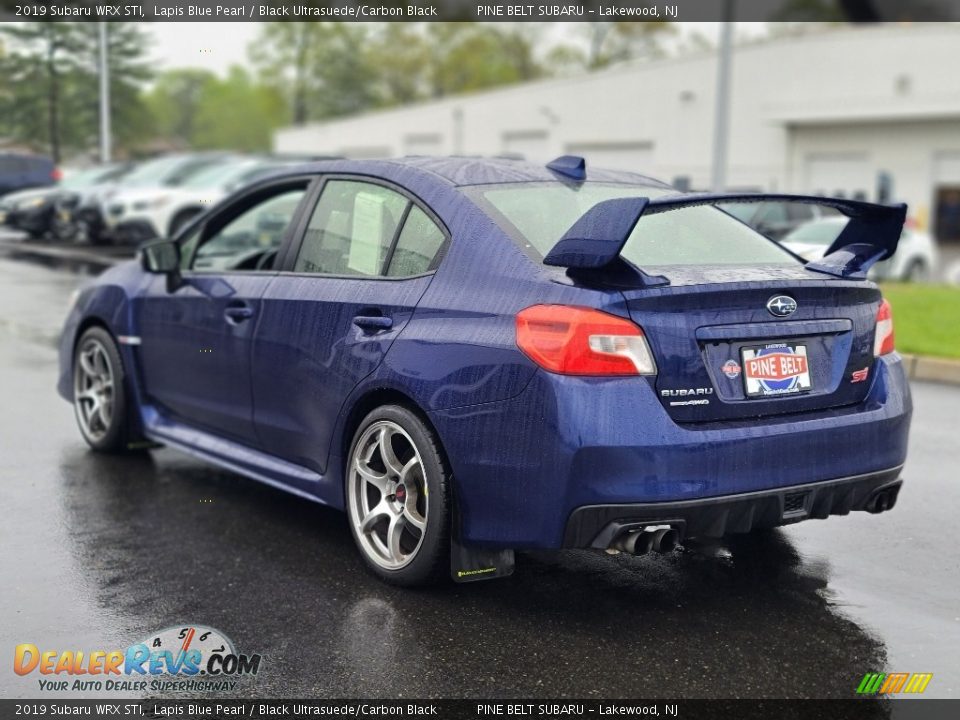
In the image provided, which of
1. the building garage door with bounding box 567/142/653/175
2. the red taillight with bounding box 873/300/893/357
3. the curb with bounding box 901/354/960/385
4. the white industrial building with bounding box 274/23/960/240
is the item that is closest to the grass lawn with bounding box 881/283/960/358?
the curb with bounding box 901/354/960/385

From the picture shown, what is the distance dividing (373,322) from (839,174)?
35.1 meters

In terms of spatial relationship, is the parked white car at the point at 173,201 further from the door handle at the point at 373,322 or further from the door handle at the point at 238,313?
the door handle at the point at 373,322

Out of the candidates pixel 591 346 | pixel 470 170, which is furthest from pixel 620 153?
pixel 591 346

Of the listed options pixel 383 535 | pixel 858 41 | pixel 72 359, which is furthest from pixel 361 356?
pixel 858 41

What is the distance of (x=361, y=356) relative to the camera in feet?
14.8

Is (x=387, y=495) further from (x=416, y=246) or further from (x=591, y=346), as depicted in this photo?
(x=591, y=346)

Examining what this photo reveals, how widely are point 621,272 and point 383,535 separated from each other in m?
1.41

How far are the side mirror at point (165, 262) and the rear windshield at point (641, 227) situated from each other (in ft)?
6.41

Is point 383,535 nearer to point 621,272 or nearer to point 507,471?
point 507,471

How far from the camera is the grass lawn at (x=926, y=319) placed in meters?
10.4

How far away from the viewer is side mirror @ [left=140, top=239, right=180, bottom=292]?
584 centimetres

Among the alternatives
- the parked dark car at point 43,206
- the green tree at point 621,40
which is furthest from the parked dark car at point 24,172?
the green tree at point 621,40

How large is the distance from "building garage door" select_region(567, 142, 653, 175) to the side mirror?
117ft

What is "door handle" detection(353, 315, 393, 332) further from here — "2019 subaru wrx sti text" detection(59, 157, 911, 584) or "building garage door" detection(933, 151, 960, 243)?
"building garage door" detection(933, 151, 960, 243)
